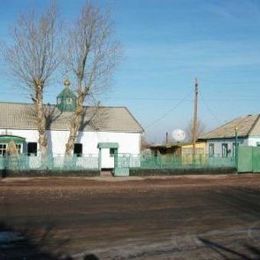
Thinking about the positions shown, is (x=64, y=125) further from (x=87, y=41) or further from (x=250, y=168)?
(x=250, y=168)

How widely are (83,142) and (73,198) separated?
27123 millimetres

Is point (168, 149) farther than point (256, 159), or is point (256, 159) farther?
point (168, 149)

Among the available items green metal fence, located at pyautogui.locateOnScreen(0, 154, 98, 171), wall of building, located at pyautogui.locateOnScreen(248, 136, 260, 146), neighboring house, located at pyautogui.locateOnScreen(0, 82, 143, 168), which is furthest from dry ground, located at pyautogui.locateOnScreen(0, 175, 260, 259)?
wall of building, located at pyautogui.locateOnScreen(248, 136, 260, 146)

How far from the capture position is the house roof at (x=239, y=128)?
2092 inches

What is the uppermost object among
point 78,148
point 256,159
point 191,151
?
point 78,148

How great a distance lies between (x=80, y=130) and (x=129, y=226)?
118ft

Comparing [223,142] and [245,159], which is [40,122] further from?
[223,142]

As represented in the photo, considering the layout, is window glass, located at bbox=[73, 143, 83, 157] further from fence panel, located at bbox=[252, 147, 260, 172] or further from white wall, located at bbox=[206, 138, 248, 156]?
fence panel, located at bbox=[252, 147, 260, 172]

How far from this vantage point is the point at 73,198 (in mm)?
22891

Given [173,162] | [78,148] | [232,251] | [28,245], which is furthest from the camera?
[78,148]

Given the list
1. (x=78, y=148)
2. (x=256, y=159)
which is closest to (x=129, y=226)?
(x=256, y=159)

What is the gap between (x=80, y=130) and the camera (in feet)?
164

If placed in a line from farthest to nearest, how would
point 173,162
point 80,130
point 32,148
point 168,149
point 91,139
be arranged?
point 168,149, point 91,139, point 80,130, point 32,148, point 173,162

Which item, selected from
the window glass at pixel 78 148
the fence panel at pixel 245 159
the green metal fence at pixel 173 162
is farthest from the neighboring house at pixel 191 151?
the window glass at pixel 78 148
